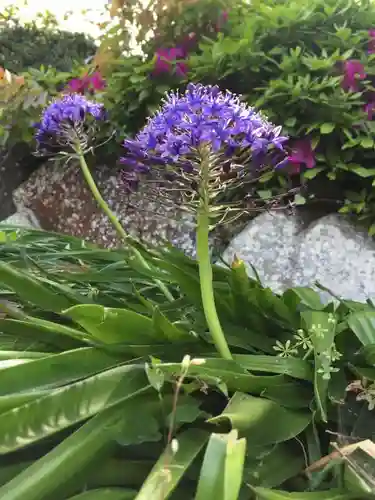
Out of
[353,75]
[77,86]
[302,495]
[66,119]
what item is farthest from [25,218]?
→ [302,495]

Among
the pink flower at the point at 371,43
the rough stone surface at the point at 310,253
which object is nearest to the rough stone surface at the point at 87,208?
the rough stone surface at the point at 310,253

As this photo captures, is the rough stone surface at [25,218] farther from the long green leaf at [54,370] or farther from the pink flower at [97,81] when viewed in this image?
the long green leaf at [54,370]

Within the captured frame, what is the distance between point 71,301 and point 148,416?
0.25 meters

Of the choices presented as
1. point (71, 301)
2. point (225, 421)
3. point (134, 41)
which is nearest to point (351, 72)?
point (134, 41)

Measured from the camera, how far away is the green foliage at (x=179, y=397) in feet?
1.59

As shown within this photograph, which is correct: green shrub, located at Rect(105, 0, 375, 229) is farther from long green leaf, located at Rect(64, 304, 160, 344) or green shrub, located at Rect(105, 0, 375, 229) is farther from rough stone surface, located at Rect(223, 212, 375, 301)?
long green leaf, located at Rect(64, 304, 160, 344)

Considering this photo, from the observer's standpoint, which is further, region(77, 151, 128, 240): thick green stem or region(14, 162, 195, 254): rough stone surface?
region(14, 162, 195, 254): rough stone surface

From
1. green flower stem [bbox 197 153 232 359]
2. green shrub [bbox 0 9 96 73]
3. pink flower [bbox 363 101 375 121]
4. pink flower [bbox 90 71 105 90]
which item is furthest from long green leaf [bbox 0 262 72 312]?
green shrub [bbox 0 9 96 73]

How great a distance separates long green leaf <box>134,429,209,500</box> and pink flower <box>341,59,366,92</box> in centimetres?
103

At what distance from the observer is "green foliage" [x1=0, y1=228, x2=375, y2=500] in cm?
49

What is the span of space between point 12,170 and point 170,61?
0.82m

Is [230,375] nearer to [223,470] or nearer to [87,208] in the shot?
[223,470]

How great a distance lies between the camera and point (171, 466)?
0.48 meters

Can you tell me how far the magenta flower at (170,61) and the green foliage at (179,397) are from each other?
0.95 m
